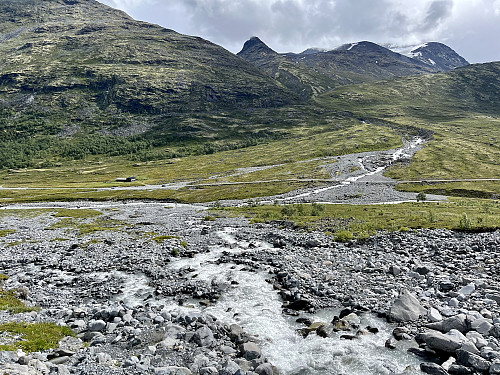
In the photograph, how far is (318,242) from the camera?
4066 centimetres

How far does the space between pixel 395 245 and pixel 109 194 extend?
11561 centimetres

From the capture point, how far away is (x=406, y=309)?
21531 millimetres

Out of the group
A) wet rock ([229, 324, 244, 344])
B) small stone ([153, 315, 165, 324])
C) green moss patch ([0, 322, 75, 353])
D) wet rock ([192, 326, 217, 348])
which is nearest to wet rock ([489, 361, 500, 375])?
wet rock ([229, 324, 244, 344])

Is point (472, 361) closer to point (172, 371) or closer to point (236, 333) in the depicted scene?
point (236, 333)

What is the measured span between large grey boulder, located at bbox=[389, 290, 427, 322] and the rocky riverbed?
0.07m

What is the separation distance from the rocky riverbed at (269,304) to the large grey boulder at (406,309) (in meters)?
0.07

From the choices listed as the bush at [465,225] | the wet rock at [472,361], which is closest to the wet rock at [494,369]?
the wet rock at [472,361]

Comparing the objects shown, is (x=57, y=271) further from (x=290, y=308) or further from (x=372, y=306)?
(x=372, y=306)

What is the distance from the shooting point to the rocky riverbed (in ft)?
55.9

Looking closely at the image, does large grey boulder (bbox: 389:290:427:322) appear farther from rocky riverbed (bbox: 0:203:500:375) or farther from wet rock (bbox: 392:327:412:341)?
wet rock (bbox: 392:327:412:341)

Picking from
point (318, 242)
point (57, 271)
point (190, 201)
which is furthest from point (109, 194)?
point (318, 242)

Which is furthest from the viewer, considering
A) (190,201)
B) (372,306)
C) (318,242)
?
(190,201)

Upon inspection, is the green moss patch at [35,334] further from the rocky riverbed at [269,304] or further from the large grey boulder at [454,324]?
the large grey boulder at [454,324]

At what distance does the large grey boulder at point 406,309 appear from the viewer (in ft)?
69.2
